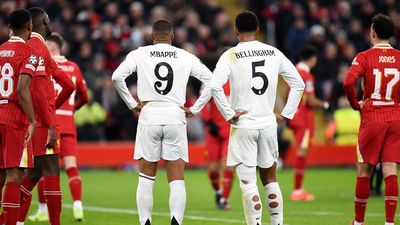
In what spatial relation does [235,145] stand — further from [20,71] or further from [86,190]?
[86,190]

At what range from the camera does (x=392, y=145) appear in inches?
485

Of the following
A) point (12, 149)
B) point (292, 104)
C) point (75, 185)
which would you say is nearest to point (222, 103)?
point (292, 104)

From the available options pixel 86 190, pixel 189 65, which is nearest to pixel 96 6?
pixel 86 190

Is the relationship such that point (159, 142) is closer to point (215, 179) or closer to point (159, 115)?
point (159, 115)

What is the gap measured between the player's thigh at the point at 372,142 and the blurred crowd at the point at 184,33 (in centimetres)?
1302

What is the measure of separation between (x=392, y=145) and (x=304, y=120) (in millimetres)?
6380

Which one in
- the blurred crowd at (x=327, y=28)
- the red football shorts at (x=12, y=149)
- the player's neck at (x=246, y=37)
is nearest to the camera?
the red football shorts at (x=12, y=149)

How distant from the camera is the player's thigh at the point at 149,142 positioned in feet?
38.8

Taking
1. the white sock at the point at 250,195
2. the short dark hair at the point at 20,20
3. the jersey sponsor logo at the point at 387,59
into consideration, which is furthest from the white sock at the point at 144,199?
the jersey sponsor logo at the point at 387,59

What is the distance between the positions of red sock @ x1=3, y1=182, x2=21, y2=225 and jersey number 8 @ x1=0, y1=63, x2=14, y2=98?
106 centimetres

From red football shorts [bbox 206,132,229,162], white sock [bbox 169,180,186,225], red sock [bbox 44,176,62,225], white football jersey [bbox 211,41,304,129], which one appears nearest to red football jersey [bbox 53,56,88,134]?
red sock [bbox 44,176,62,225]

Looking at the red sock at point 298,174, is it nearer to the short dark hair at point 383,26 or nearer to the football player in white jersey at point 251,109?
the short dark hair at point 383,26

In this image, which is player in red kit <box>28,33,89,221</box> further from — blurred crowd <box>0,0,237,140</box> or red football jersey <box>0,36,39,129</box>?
blurred crowd <box>0,0,237,140</box>

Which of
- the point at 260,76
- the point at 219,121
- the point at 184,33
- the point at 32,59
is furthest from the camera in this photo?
the point at 184,33
